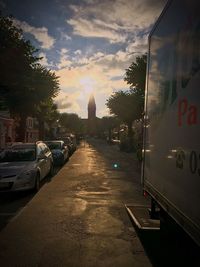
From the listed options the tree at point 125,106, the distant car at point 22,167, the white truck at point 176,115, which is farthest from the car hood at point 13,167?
the tree at point 125,106

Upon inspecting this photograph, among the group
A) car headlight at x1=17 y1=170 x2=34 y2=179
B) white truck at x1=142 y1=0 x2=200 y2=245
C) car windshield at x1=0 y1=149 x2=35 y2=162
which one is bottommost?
car headlight at x1=17 y1=170 x2=34 y2=179

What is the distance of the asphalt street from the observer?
5102 mm

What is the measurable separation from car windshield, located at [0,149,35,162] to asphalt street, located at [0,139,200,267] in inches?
58.9

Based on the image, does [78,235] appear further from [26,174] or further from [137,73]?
[137,73]

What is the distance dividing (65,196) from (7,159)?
277 centimetres

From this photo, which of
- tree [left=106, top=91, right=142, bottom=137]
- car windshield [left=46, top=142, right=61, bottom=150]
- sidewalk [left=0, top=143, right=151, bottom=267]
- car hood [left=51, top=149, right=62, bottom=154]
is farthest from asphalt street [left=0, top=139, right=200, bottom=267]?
tree [left=106, top=91, right=142, bottom=137]

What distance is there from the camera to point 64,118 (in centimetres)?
12425

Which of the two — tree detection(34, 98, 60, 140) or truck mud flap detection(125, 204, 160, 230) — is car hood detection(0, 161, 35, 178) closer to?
truck mud flap detection(125, 204, 160, 230)

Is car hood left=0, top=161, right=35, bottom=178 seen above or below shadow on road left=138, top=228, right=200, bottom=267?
above

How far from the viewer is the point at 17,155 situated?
1191cm

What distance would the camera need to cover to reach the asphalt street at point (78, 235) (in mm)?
5102

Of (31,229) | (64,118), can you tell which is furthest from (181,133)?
(64,118)

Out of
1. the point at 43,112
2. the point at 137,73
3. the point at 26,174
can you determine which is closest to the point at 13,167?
the point at 26,174

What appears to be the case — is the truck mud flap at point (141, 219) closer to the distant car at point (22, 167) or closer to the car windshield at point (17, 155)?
the distant car at point (22, 167)
